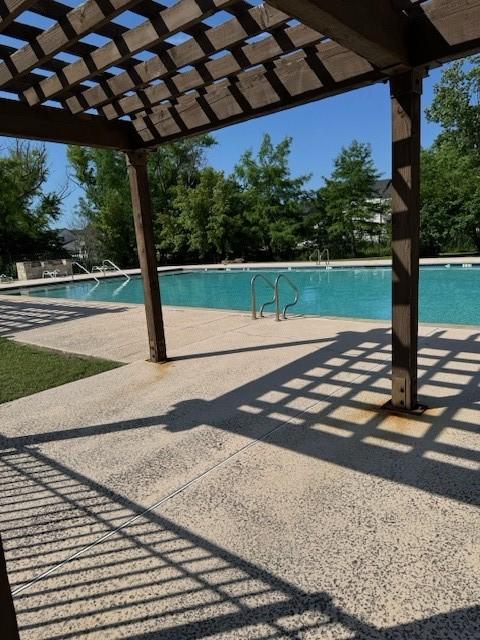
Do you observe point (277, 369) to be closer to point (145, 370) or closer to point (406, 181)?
point (145, 370)

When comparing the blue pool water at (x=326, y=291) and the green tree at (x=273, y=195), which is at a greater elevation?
the green tree at (x=273, y=195)

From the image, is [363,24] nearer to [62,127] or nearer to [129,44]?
[129,44]

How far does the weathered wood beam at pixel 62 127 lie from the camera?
3.71 m

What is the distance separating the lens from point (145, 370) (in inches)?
194

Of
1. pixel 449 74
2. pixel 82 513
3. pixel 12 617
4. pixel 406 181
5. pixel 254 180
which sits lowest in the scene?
pixel 82 513

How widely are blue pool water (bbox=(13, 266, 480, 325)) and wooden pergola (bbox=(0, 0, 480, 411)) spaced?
228 inches

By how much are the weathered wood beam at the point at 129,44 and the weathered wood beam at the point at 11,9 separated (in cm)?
75

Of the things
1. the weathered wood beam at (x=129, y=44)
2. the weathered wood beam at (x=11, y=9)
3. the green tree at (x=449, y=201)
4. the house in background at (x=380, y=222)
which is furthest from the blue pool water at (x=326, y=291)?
the weathered wood beam at (x=11, y=9)

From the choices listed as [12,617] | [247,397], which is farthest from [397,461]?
[12,617]

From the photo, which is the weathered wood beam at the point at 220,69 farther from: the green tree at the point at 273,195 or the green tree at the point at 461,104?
the green tree at the point at 461,104

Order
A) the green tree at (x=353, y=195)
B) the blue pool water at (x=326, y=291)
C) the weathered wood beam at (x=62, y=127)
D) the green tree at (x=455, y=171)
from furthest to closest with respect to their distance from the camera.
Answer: the green tree at (x=353, y=195) < the green tree at (x=455, y=171) < the blue pool water at (x=326, y=291) < the weathered wood beam at (x=62, y=127)

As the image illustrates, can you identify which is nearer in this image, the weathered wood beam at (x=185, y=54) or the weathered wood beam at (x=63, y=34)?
the weathered wood beam at (x=63, y=34)

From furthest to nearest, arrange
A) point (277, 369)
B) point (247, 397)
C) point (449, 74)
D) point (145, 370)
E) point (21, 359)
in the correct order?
point (449, 74) → point (21, 359) → point (145, 370) → point (277, 369) → point (247, 397)

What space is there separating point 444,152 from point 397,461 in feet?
71.4
